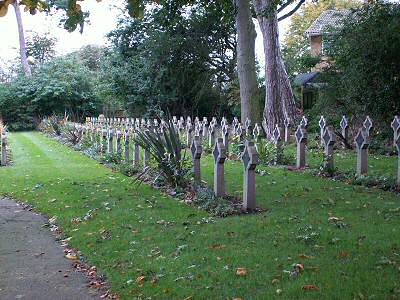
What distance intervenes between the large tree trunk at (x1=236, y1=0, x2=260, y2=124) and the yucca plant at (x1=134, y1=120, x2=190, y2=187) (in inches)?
353

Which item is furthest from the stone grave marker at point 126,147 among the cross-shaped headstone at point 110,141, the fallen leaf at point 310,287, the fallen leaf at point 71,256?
the fallen leaf at point 310,287

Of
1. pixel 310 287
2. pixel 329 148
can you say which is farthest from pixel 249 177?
pixel 329 148

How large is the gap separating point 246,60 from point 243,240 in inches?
533

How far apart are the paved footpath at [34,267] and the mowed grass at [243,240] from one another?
0.31m

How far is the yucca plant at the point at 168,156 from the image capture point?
1015cm

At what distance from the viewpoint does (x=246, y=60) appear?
62.3ft

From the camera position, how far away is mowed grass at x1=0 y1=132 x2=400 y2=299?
473 cm

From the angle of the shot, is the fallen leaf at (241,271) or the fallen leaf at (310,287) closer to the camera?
the fallen leaf at (310,287)

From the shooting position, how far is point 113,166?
47.8ft

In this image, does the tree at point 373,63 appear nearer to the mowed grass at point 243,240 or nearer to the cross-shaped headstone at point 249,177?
the mowed grass at point 243,240

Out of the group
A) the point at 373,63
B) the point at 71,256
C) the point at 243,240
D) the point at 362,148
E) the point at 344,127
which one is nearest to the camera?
the point at 243,240

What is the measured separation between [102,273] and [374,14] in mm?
13057

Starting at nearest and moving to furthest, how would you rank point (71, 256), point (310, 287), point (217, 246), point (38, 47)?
point (310, 287) → point (217, 246) → point (71, 256) → point (38, 47)

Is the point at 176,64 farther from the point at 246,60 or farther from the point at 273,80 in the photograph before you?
the point at 246,60
